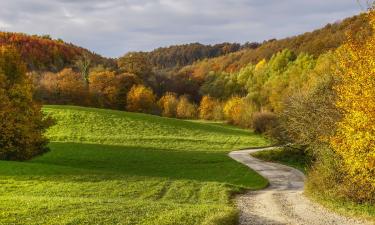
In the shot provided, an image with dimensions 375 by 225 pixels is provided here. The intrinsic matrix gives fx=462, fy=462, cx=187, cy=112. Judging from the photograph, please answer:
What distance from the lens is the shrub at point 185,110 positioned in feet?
482

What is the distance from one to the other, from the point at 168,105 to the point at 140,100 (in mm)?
11854

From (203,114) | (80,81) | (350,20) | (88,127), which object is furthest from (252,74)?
(88,127)

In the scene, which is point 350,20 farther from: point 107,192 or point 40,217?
point 40,217

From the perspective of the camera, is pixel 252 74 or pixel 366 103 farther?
pixel 252 74

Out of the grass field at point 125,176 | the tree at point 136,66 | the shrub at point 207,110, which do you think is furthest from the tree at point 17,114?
the tree at point 136,66

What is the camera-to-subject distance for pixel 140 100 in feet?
Answer: 447

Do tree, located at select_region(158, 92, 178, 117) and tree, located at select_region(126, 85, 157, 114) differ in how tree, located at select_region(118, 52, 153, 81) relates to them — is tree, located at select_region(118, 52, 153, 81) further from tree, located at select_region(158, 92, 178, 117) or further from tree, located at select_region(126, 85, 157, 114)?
tree, located at select_region(126, 85, 157, 114)

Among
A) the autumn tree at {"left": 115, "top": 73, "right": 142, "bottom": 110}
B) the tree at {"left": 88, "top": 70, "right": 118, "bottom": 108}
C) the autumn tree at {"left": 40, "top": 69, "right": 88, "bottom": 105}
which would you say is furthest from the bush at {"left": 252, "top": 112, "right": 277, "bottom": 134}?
the autumn tree at {"left": 115, "top": 73, "right": 142, "bottom": 110}

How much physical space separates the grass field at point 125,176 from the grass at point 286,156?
6.98m

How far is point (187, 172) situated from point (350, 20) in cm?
15122

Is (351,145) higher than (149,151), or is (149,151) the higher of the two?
(351,145)

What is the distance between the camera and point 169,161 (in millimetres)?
57156

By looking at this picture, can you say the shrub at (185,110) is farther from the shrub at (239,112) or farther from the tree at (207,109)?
the shrub at (239,112)

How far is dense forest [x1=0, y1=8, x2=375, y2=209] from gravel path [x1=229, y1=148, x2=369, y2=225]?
99.2 inches
